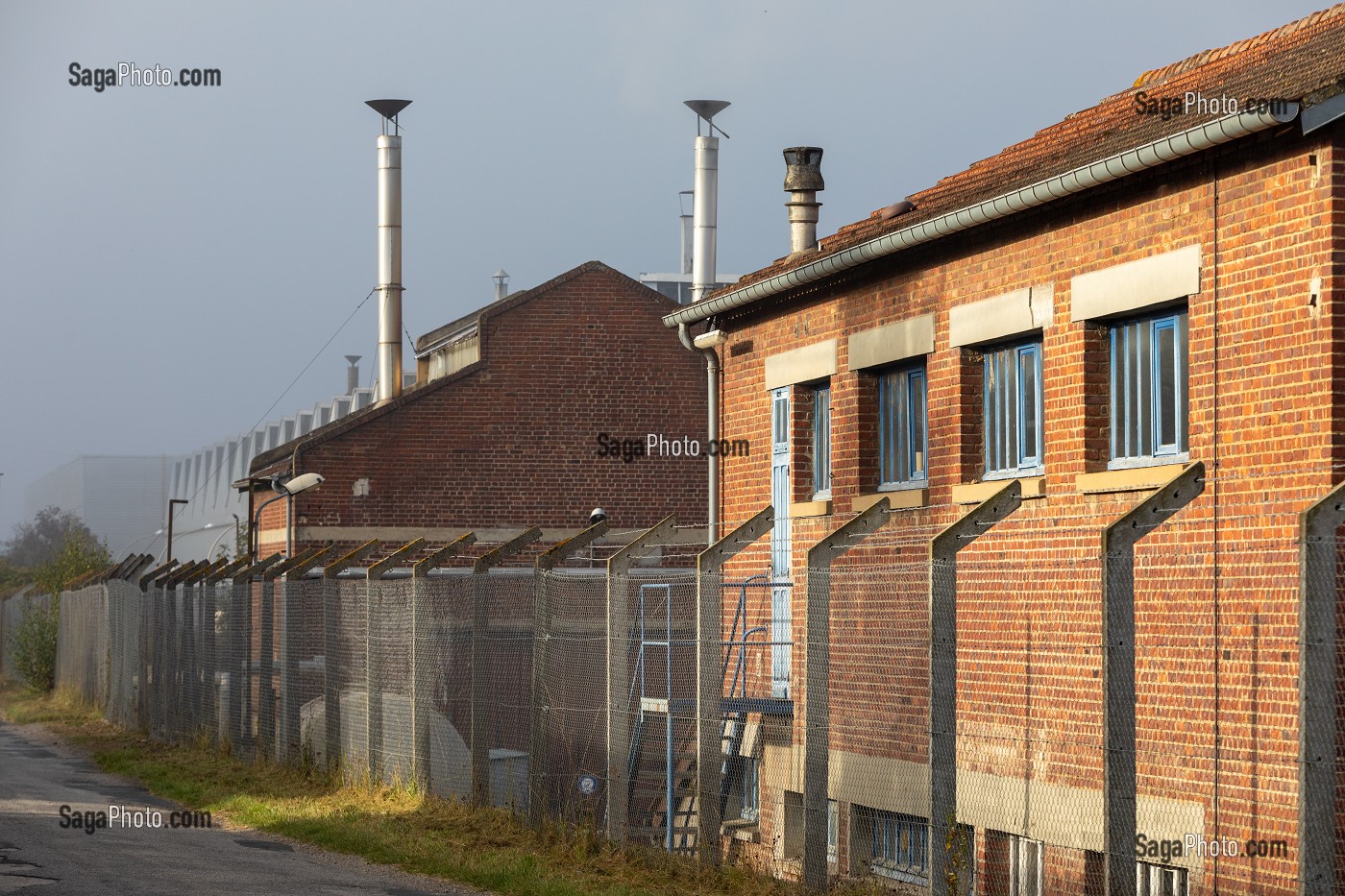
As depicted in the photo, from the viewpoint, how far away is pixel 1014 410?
1266cm

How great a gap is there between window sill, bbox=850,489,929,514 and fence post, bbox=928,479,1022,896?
14.2 feet

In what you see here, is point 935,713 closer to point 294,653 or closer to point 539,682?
point 539,682

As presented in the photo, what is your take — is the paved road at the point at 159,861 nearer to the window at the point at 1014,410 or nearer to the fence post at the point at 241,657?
the fence post at the point at 241,657

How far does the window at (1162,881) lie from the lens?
10.2 meters

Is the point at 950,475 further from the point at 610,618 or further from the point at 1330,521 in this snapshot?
the point at 1330,521

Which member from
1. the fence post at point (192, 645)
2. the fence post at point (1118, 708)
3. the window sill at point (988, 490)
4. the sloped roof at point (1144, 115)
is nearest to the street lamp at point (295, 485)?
the fence post at point (192, 645)

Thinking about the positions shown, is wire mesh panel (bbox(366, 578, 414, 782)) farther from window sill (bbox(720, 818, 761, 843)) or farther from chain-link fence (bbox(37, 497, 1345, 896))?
window sill (bbox(720, 818, 761, 843))

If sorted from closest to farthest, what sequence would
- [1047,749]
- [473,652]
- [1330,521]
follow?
1. [1330,521]
2. [1047,749]
3. [473,652]

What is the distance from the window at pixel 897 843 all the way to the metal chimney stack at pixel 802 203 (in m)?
7.43

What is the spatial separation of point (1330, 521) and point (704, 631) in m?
4.97

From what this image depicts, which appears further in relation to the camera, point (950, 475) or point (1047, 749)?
point (950, 475)

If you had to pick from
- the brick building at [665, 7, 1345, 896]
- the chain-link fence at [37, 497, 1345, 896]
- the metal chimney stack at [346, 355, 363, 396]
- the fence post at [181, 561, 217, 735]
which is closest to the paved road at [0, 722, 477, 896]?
the chain-link fence at [37, 497, 1345, 896]

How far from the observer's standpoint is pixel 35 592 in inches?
1724

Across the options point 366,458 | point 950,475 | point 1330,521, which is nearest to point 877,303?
point 950,475
